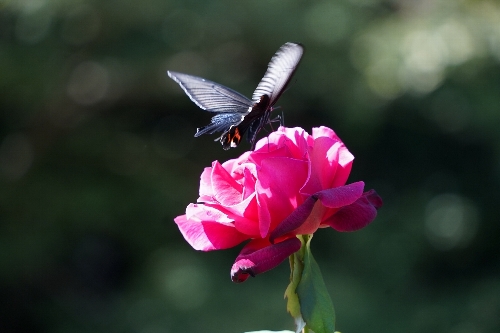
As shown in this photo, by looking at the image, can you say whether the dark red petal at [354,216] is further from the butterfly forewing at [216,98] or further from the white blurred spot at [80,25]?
the white blurred spot at [80,25]

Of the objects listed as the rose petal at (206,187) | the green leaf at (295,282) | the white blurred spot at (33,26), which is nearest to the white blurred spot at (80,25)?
the white blurred spot at (33,26)

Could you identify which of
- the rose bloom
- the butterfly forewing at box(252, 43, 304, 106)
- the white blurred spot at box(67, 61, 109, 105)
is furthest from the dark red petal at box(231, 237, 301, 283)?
the white blurred spot at box(67, 61, 109, 105)

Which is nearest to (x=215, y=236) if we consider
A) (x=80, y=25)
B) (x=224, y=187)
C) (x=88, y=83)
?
(x=224, y=187)

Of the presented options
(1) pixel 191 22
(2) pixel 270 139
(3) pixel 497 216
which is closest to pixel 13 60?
(1) pixel 191 22

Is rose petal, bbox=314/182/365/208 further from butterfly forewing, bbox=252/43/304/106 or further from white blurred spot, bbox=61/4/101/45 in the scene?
white blurred spot, bbox=61/4/101/45

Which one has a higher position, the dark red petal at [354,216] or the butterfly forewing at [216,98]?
the butterfly forewing at [216,98]

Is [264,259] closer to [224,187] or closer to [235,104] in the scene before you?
[224,187]

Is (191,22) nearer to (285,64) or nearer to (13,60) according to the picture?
(13,60)
